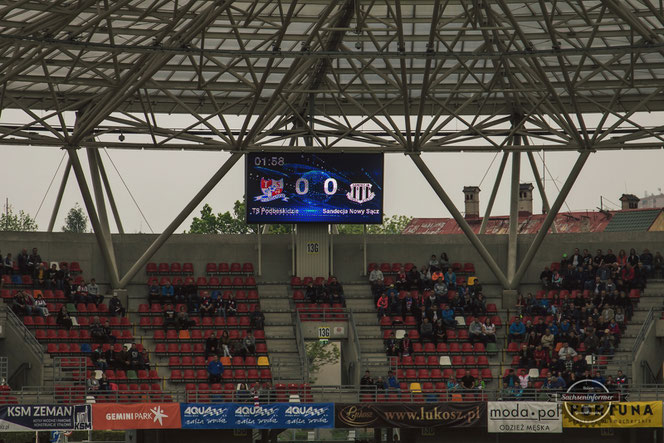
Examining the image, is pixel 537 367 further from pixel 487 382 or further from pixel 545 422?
pixel 545 422

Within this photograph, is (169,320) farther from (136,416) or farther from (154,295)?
(136,416)

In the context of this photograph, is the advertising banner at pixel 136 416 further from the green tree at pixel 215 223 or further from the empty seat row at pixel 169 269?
the green tree at pixel 215 223

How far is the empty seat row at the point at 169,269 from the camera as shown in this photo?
1792 inches

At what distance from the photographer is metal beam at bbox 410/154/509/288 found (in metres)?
42.0

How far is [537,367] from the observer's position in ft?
130

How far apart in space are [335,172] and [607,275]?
1135 cm

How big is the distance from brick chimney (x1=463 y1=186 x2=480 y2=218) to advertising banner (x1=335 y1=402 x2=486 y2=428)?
5320 centimetres

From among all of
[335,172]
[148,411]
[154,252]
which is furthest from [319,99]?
[148,411]

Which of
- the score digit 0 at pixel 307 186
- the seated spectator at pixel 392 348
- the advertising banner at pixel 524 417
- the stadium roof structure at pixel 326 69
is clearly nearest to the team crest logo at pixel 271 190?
the score digit 0 at pixel 307 186

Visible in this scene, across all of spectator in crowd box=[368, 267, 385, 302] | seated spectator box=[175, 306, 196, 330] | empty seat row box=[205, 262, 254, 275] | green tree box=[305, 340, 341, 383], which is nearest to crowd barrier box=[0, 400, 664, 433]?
green tree box=[305, 340, 341, 383]

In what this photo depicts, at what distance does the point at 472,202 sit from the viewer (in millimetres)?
88938

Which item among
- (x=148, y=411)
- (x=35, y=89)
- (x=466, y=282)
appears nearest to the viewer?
(x=148, y=411)

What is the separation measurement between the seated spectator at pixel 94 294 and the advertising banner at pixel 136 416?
324 inches

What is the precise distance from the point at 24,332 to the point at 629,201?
59.7 m
